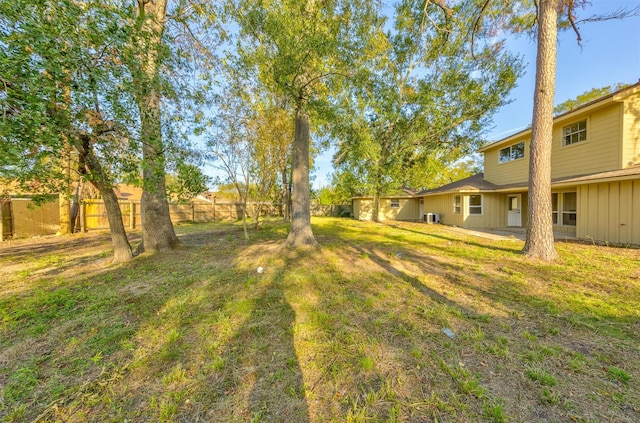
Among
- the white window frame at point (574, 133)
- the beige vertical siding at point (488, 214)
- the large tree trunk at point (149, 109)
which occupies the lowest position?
the beige vertical siding at point (488, 214)

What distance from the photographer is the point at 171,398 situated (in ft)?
6.03

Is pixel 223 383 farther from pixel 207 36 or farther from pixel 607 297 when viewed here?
pixel 207 36

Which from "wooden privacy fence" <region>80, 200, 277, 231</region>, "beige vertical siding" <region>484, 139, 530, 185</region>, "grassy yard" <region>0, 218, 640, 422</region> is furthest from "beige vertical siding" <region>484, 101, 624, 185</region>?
"wooden privacy fence" <region>80, 200, 277, 231</region>

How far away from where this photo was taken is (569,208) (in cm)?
966

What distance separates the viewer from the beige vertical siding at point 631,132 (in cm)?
755

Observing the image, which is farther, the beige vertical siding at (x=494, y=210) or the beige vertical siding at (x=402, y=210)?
the beige vertical siding at (x=402, y=210)

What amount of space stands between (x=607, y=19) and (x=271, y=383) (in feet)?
38.8

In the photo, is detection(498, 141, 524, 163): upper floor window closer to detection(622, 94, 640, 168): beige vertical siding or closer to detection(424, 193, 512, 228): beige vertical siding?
detection(424, 193, 512, 228): beige vertical siding

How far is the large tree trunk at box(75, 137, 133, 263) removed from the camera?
3.90 meters

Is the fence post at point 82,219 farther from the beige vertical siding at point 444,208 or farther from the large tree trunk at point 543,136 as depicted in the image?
the beige vertical siding at point 444,208

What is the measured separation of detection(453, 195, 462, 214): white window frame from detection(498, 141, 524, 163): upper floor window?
2.80m

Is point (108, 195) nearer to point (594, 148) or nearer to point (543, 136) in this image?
point (543, 136)

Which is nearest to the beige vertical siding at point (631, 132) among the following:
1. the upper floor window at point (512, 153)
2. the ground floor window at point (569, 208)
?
the ground floor window at point (569, 208)

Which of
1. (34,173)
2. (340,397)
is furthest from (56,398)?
(34,173)
